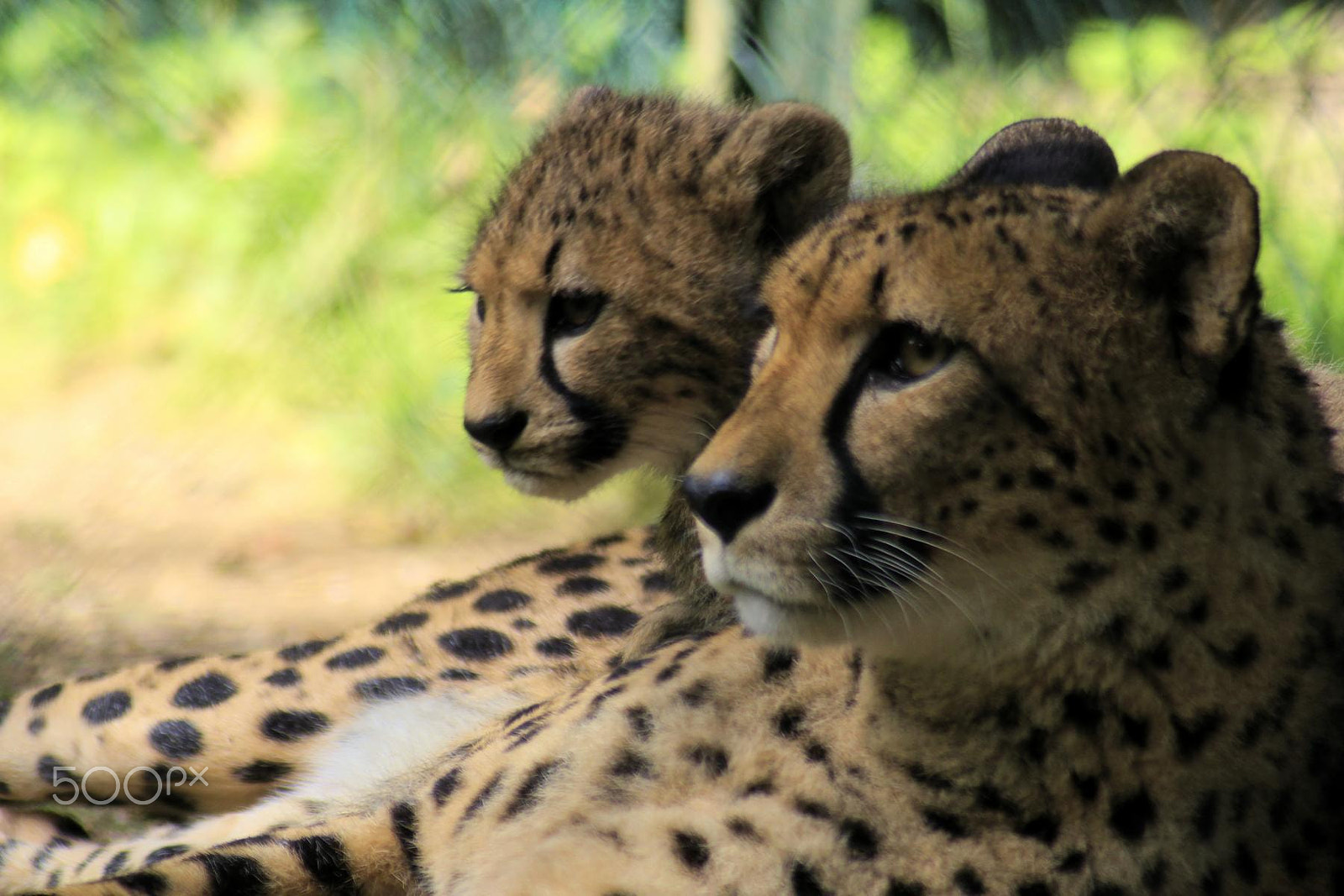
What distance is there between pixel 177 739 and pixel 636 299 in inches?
37.5

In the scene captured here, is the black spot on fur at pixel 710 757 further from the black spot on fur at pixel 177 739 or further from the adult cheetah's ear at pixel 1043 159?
the black spot on fur at pixel 177 739

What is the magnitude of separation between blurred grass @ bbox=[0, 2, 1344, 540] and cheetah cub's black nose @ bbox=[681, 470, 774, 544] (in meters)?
1.47

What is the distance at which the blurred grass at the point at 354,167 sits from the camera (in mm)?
2662

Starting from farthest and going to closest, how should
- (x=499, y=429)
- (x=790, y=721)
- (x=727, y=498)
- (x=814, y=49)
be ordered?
(x=814, y=49) < (x=499, y=429) < (x=790, y=721) < (x=727, y=498)

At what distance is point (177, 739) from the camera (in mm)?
2330

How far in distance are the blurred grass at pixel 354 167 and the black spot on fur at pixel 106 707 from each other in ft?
2.81

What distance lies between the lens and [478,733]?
2.01 m

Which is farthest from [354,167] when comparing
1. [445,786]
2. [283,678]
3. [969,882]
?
[969,882]

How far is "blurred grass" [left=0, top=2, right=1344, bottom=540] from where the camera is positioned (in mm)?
2662

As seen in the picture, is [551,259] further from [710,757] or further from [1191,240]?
[1191,240]

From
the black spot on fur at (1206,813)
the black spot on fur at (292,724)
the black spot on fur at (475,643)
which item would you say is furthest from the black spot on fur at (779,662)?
the black spot on fur at (292,724)

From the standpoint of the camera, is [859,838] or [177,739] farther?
[177,739]

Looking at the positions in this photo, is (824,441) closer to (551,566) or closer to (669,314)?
(669,314)

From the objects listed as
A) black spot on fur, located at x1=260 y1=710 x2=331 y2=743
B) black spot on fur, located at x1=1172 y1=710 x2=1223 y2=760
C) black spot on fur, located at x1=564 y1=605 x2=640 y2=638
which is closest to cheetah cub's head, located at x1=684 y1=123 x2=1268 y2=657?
black spot on fur, located at x1=1172 y1=710 x2=1223 y2=760
